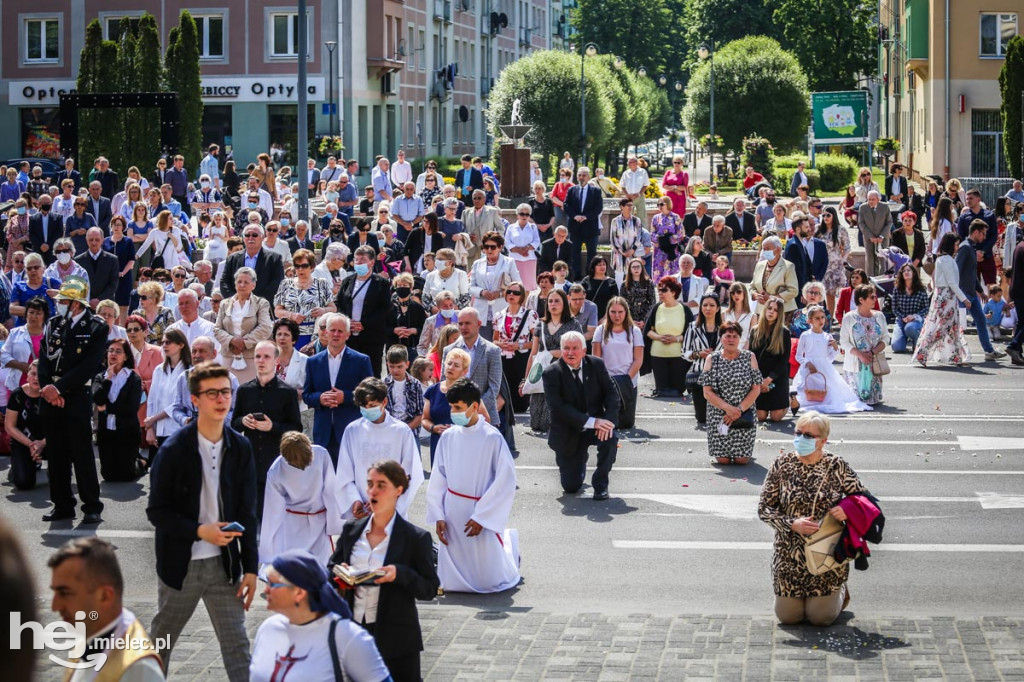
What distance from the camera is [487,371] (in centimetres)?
1483

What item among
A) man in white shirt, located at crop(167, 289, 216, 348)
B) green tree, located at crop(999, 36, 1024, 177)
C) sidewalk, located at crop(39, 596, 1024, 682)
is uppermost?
green tree, located at crop(999, 36, 1024, 177)

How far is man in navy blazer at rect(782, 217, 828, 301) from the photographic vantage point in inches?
969

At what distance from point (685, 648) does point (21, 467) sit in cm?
795

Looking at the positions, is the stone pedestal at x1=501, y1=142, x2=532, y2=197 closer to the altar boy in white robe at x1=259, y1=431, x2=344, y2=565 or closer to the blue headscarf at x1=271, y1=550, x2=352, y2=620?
the altar boy in white robe at x1=259, y1=431, x2=344, y2=565

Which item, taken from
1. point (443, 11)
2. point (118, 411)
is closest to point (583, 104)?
point (443, 11)

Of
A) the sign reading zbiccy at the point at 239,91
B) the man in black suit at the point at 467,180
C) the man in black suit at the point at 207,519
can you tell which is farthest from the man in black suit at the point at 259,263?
the sign reading zbiccy at the point at 239,91

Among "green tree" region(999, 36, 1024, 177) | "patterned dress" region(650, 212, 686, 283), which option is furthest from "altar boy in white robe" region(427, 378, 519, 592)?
"green tree" region(999, 36, 1024, 177)

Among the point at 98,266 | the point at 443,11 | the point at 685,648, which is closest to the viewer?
the point at 685,648

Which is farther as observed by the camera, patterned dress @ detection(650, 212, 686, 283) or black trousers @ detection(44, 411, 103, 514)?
patterned dress @ detection(650, 212, 686, 283)

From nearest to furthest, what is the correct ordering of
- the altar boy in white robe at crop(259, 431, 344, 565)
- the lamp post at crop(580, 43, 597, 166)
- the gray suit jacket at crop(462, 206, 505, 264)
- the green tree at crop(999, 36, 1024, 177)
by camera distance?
the altar boy in white robe at crop(259, 431, 344, 565)
the gray suit jacket at crop(462, 206, 505, 264)
the green tree at crop(999, 36, 1024, 177)
the lamp post at crop(580, 43, 597, 166)

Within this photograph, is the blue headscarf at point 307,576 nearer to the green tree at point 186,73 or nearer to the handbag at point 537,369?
the handbag at point 537,369

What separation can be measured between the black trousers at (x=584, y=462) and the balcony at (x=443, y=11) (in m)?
67.8

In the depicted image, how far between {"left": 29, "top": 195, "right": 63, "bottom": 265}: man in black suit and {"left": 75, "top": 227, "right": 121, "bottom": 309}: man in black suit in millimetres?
4993

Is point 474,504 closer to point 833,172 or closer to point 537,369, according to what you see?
point 537,369
